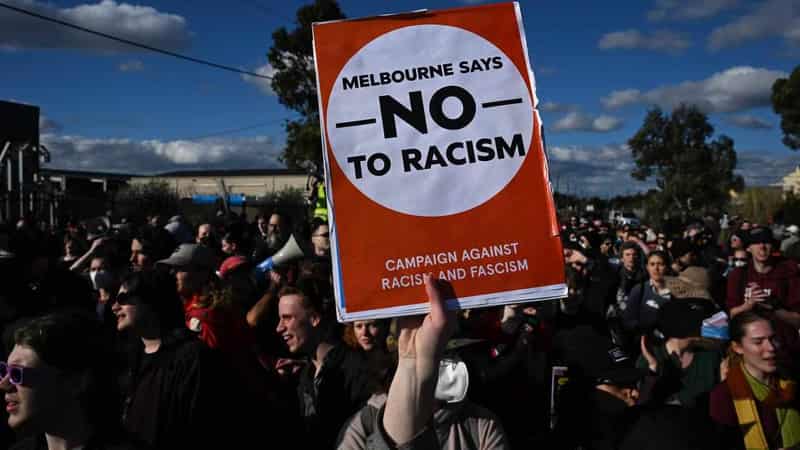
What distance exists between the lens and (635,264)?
8.26m

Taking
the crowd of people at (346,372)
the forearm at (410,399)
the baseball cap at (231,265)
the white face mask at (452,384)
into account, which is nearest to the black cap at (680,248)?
the crowd of people at (346,372)

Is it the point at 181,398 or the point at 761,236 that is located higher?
the point at 761,236

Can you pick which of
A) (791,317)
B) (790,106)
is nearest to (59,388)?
(791,317)

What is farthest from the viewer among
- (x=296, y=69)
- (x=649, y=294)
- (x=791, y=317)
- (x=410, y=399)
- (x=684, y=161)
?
(x=684, y=161)

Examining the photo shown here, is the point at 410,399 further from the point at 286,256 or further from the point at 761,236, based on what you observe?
the point at 761,236

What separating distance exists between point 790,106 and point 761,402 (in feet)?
134

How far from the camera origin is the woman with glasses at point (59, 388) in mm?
2400

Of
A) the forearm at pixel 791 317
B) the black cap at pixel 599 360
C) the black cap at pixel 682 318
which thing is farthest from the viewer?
the forearm at pixel 791 317

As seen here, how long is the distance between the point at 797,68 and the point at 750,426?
40.5 metres

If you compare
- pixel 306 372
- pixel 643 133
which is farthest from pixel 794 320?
pixel 643 133

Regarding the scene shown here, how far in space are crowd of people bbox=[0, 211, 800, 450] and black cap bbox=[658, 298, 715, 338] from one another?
1cm

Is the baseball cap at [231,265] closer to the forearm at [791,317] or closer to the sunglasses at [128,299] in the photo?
the sunglasses at [128,299]

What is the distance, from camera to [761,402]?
3.79 m

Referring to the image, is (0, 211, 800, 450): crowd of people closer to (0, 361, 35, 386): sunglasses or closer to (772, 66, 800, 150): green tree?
(0, 361, 35, 386): sunglasses
